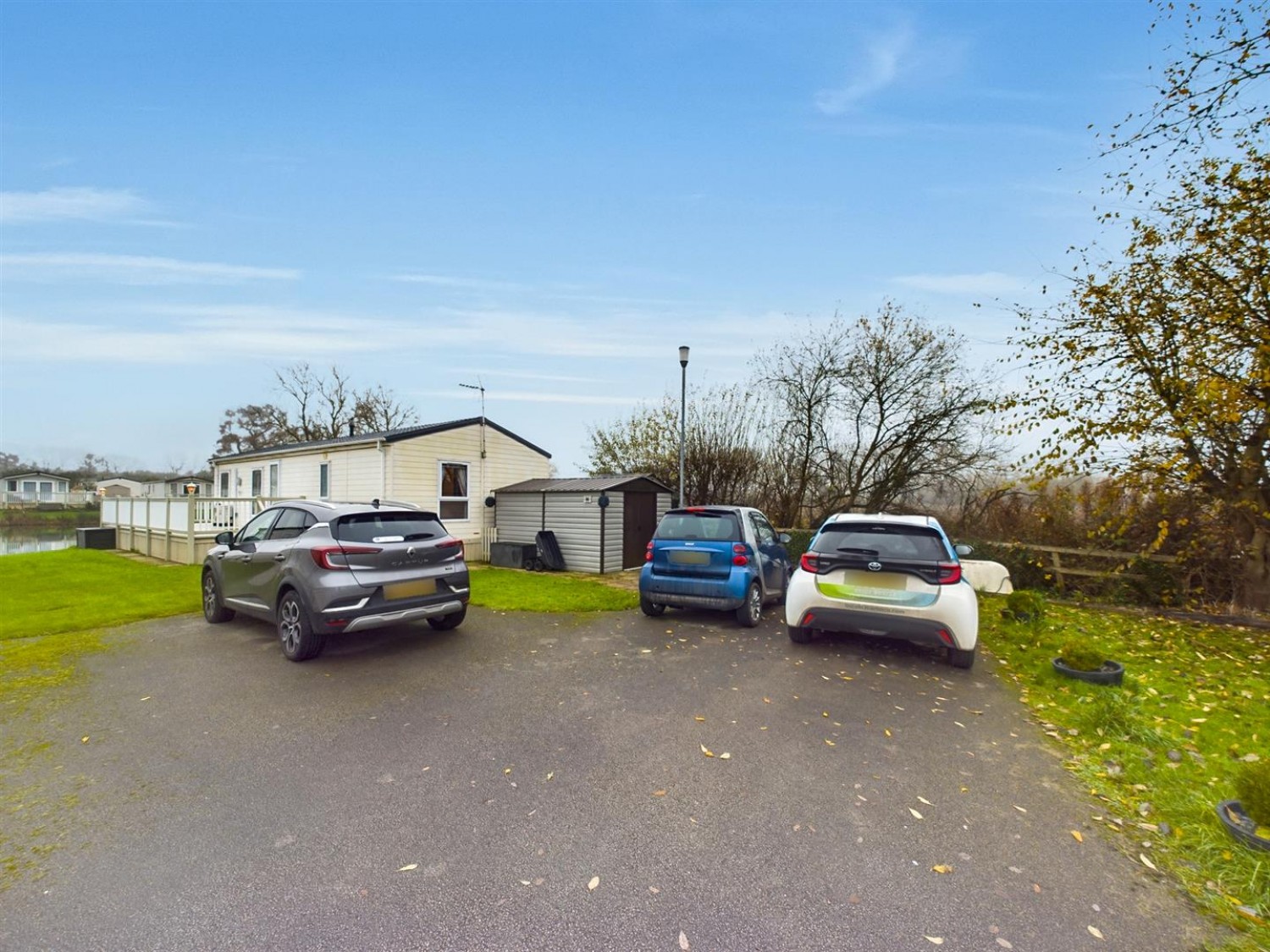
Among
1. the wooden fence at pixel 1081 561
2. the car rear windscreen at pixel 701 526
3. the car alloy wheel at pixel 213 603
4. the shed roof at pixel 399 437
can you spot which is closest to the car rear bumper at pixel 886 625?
the car rear windscreen at pixel 701 526

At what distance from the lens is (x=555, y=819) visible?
296cm

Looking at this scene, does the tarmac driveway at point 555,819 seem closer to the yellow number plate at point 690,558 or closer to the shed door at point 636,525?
the yellow number plate at point 690,558

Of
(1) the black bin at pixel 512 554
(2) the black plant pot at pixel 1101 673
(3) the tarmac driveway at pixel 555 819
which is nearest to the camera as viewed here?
(3) the tarmac driveway at pixel 555 819

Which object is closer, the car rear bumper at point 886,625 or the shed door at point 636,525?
the car rear bumper at point 886,625

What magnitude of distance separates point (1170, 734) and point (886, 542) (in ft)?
8.46

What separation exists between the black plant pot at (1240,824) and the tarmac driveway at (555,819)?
23.9 inches

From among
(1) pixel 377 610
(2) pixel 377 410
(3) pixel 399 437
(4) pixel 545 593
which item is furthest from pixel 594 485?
(2) pixel 377 410

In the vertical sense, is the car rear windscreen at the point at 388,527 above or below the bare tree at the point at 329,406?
below

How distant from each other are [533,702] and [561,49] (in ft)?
39.5

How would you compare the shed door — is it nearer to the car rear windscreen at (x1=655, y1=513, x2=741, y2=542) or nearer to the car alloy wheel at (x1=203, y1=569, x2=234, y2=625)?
the car rear windscreen at (x1=655, y1=513, x2=741, y2=542)

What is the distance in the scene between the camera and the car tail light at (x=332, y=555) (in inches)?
219

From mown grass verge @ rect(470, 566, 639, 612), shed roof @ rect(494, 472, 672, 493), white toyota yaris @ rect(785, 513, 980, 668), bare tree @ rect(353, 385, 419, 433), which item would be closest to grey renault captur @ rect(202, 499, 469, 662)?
mown grass verge @ rect(470, 566, 639, 612)

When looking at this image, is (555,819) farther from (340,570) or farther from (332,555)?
(332,555)

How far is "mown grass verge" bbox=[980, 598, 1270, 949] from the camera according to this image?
8.48 ft
